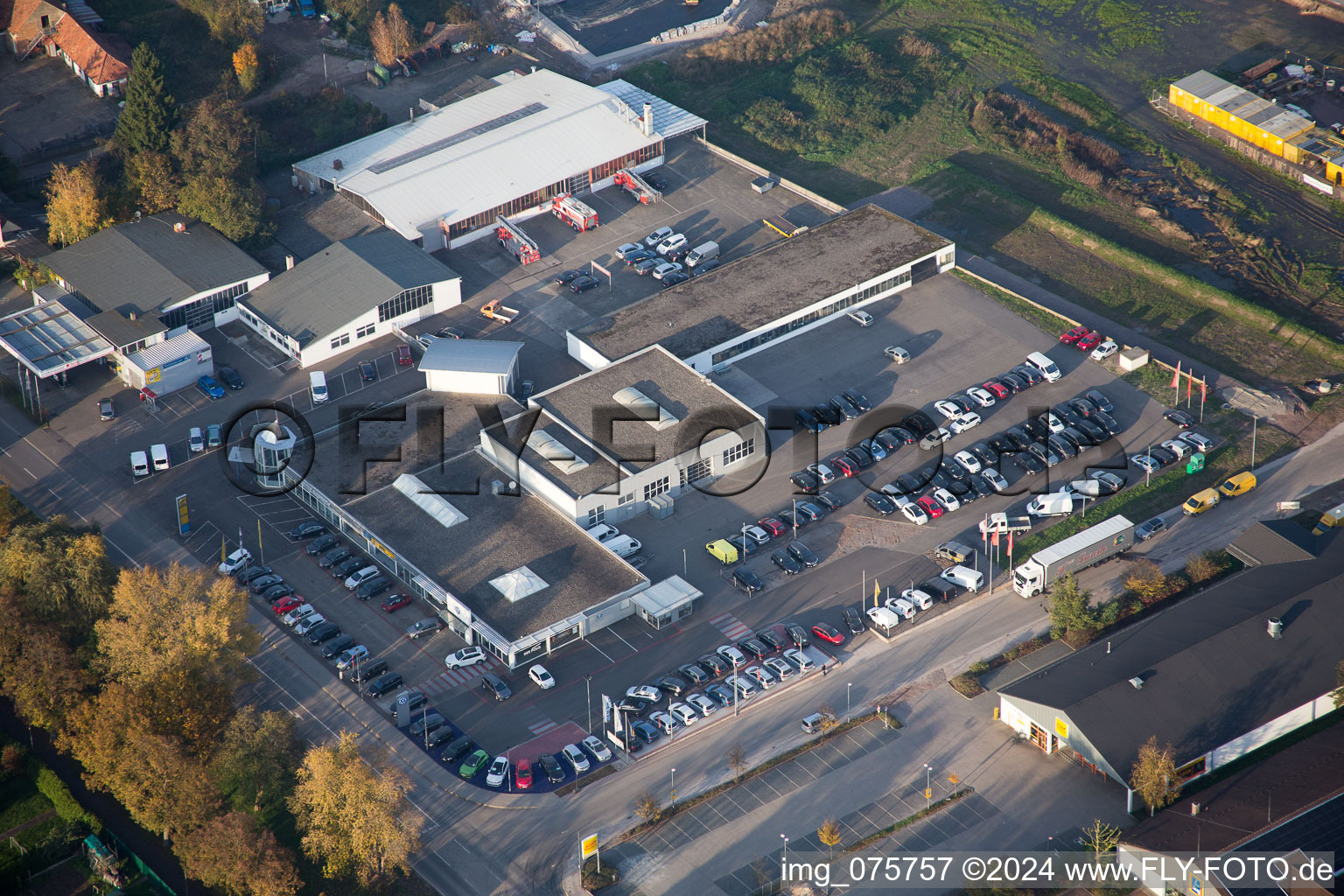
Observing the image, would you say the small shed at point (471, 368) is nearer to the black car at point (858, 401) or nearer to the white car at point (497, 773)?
the black car at point (858, 401)

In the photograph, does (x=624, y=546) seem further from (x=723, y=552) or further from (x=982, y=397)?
(x=982, y=397)

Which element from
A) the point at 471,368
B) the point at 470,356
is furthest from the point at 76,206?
the point at 471,368

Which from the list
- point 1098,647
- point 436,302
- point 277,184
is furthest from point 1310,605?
point 277,184

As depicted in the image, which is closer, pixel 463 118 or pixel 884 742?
pixel 884 742

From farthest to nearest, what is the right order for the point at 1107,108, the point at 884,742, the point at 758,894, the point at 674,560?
the point at 1107,108 < the point at 674,560 < the point at 884,742 < the point at 758,894

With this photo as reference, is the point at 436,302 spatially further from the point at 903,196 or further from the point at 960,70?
the point at 960,70

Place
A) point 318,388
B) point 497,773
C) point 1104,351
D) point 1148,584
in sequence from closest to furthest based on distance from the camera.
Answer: point 497,773 < point 1148,584 < point 318,388 < point 1104,351

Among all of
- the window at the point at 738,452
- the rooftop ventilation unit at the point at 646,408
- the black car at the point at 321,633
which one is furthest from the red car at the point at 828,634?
the black car at the point at 321,633
